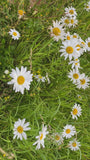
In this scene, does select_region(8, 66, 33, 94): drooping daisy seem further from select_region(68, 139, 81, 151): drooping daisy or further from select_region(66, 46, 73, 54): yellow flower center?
select_region(68, 139, 81, 151): drooping daisy

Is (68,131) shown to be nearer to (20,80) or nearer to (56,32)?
(20,80)

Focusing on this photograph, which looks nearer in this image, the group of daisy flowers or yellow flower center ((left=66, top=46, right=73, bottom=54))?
the group of daisy flowers

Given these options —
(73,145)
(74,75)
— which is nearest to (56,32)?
(74,75)

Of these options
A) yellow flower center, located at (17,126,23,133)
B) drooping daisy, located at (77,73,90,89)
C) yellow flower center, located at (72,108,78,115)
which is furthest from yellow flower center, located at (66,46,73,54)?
yellow flower center, located at (17,126,23,133)

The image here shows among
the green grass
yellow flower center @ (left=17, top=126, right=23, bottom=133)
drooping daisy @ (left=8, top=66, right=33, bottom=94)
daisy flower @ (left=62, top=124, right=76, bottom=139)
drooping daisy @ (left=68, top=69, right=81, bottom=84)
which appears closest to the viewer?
drooping daisy @ (left=8, top=66, right=33, bottom=94)

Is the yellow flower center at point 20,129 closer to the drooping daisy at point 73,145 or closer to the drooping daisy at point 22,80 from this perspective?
the drooping daisy at point 22,80

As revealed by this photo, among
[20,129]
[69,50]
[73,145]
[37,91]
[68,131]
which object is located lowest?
[20,129]

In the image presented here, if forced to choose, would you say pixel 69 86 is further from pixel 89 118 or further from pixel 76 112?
pixel 89 118
